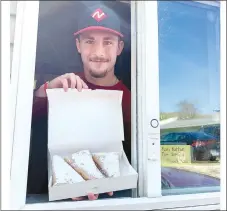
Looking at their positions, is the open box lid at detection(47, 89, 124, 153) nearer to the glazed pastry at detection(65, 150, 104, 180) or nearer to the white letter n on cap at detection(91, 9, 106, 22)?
the glazed pastry at detection(65, 150, 104, 180)

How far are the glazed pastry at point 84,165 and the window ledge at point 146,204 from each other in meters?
0.12

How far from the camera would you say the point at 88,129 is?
4.35 feet

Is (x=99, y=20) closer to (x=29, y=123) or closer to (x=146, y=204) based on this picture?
(x=29, y=123)

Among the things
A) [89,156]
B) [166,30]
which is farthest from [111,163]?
[166,30]

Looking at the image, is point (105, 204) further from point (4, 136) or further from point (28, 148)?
point (4, 136)

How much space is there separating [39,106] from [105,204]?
0.59 m

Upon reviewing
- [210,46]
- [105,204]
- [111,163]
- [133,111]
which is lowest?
[105,204]

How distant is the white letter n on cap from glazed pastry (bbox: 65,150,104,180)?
2.54 feet

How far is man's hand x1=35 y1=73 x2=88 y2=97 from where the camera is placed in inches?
52.9

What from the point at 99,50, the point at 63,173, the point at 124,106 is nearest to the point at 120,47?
the point at 99,50

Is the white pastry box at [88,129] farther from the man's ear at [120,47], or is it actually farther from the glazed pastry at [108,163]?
the man's ear at [120,47]

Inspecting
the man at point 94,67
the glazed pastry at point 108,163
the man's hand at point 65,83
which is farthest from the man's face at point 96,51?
the glazed pastry at point 108,163

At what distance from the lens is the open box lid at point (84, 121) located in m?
1.29

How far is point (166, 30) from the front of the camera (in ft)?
5.16
